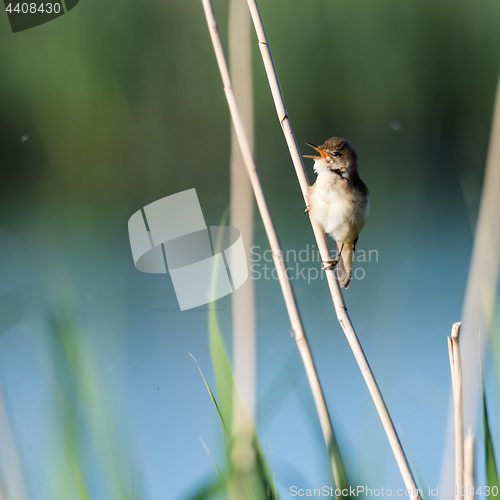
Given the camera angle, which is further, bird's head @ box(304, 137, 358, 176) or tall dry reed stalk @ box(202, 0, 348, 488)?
bird's head @ box(304, 137, 358, 176)

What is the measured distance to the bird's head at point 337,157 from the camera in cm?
129

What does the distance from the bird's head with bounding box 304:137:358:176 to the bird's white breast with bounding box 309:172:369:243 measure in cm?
4

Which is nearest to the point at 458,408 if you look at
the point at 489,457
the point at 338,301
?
the point at 489,457

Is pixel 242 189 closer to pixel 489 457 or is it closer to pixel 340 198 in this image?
pixel 340 198

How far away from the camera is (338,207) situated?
1188mm

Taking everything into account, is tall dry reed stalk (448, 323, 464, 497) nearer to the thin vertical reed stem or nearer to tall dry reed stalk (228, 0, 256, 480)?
the thin vertical reed stem

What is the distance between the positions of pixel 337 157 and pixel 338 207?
204 mm

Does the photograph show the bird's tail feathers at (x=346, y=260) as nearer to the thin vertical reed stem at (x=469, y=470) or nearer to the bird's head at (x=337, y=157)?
the bird's head at (x=337, y=157)

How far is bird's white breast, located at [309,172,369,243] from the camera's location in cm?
117

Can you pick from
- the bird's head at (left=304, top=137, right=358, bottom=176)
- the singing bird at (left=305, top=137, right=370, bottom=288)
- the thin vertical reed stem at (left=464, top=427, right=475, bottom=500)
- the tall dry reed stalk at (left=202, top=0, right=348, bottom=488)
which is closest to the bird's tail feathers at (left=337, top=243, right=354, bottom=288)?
the singing bird at (left=305, top=137, right=370, bottom=288)

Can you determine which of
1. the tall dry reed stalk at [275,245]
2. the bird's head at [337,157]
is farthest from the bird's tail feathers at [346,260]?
the tall dry reed stalk at [275,245]

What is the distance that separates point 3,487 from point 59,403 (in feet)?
0.73

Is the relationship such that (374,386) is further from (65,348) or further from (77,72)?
(77,72)

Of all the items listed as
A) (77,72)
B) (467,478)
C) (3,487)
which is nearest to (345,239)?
(467,478)
